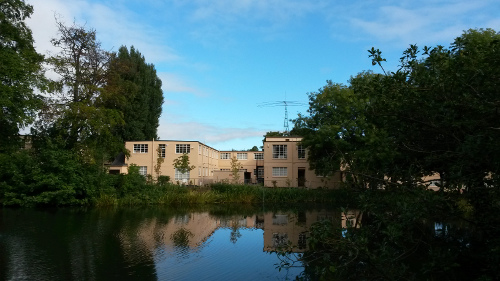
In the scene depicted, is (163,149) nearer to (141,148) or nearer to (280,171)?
(141,148)

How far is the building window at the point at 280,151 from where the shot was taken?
143 feet

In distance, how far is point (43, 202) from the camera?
29.0 metres

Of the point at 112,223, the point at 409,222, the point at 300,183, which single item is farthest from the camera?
the point at 300,183

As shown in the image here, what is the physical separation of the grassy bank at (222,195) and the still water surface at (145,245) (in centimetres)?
663

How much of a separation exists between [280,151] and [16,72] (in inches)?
1044

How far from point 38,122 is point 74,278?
2668cm

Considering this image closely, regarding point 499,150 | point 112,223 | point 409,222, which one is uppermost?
point 499,150

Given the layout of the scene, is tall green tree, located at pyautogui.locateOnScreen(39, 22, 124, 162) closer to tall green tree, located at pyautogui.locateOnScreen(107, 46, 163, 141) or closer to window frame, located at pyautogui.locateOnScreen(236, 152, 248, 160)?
tall green tree, located at pyautogui.locateOnScreen(107, 46, 163, 141)

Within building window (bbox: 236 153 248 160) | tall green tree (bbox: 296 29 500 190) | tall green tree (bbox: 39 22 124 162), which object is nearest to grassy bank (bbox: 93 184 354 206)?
tall green tree (bbox: 39 22 124 162)

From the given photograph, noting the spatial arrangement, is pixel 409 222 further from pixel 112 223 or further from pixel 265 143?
pixel 265 143

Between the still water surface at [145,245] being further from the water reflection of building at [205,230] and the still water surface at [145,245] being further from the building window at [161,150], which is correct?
the building window at [161,150]

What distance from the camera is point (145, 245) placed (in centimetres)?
1401

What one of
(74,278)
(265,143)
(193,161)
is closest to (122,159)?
(193,161)

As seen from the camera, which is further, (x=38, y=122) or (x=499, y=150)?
(x=38, y=122)
